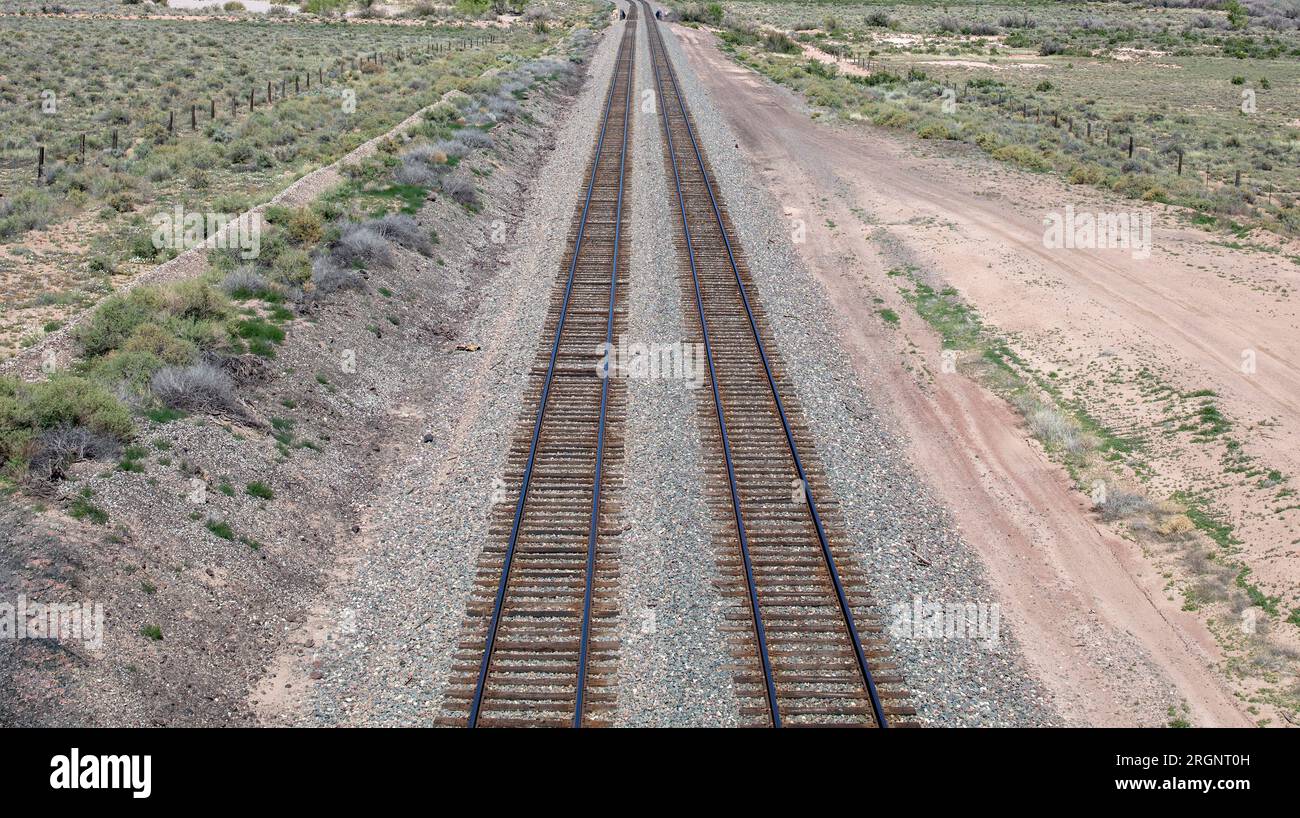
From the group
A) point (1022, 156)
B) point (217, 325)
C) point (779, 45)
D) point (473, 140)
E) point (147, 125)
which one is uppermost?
point (779, 45)

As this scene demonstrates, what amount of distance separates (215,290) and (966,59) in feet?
248

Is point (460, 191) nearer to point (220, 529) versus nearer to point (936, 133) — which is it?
point (220, 529)

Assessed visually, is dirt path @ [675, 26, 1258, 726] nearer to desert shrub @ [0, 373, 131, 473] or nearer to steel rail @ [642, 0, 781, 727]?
steel rail @ [642, 0, 781, 727]

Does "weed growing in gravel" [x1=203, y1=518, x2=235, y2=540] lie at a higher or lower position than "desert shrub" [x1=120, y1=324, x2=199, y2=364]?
lower

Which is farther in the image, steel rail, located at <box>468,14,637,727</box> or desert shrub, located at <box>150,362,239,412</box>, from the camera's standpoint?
desert shrub, located at <box>150,362,239,412</box>

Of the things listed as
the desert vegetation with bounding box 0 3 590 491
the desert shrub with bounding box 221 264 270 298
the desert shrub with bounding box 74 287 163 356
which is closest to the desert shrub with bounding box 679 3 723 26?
the desert vegetation with bounding box 0 3 590 491

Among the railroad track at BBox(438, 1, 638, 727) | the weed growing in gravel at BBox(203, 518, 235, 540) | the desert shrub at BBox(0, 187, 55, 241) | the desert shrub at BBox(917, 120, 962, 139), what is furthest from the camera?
the desert shrub at BBox(917, 120, 962, 139)

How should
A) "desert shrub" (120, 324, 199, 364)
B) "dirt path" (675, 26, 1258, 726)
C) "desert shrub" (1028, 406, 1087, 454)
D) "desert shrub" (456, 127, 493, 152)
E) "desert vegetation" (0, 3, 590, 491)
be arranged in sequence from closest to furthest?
1. "dirt path" (675, 26, 1258, 726)
2. "desert vegetation" (0, 3, 590, 491)
3. "desert shrub" (120, 324, 199, 364)
4. "desert shrub" (1028, 406, 1087, 454)
5. "desert shrub" (456, 127, 493, 152)

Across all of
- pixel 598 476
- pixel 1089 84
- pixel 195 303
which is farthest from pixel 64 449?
pixel 1089 84

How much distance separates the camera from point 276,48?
6819cm

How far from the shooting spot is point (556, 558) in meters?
13.9

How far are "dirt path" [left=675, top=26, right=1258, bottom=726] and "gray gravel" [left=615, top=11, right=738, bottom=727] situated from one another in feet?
13.2

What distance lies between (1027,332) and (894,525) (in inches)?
396

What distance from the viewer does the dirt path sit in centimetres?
1251
